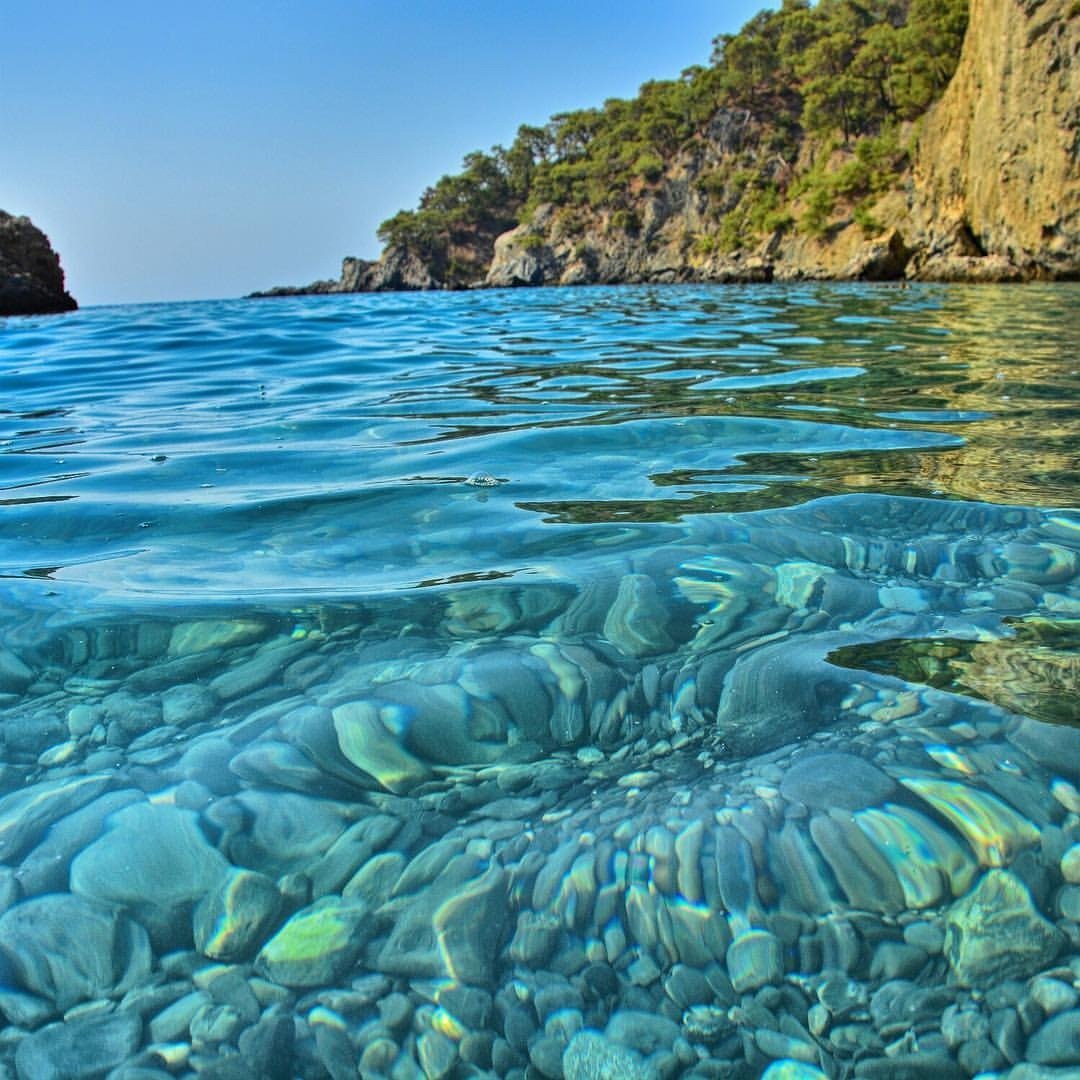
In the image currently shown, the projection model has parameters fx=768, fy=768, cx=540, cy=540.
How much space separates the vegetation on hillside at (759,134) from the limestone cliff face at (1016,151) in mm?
10587

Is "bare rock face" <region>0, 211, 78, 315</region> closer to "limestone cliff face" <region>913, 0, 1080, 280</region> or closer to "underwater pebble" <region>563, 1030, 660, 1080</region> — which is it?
"limestone cliff face" <region>913, 0, 1080, 280</region>

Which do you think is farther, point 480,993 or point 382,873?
point 382,873

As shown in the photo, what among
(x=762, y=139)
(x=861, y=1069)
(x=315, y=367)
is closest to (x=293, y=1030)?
(x=861, y=1069)

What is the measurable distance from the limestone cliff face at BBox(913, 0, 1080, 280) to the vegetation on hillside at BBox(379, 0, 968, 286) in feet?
34.7

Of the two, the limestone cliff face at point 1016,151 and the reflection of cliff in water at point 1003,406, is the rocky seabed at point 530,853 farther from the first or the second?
the limestone cliff face at point 1016,151

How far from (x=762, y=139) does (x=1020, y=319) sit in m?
53.4

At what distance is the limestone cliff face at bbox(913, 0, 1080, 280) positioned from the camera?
19.8 m

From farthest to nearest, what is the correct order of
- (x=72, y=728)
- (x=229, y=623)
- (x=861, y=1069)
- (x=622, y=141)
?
1. (x=622, y=141)
2. (x=229, y=623)
3. (x=72, y=728)
4. (x=861, y=1069)

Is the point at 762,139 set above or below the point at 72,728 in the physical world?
above

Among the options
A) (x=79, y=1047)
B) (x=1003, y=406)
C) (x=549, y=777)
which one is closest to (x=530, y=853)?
(x=549, y=777)

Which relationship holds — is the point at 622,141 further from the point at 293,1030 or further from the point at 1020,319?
the point at 293,1030

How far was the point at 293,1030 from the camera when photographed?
81cm

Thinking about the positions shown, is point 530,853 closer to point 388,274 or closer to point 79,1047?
point 79,1047

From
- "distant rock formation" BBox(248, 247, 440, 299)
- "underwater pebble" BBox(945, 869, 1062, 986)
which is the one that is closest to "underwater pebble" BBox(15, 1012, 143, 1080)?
"underwater pebble" BBox(945, 869, 1062, 986)
